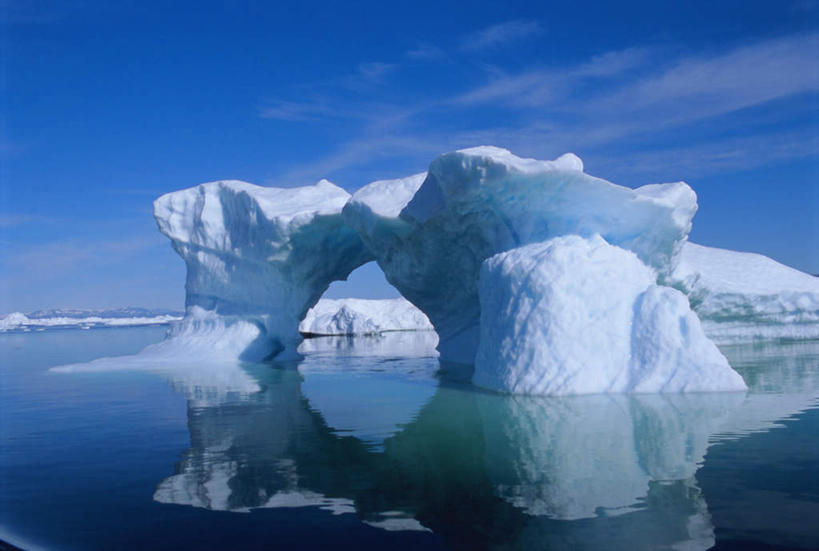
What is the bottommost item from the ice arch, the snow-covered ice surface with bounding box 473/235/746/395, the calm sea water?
the calm sea water

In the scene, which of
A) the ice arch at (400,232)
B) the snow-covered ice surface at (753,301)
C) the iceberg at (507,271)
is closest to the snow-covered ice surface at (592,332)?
the iceberg at (507,271)

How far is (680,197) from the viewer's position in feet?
40.6

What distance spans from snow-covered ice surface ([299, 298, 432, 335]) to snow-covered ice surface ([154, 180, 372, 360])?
2403 centimetres

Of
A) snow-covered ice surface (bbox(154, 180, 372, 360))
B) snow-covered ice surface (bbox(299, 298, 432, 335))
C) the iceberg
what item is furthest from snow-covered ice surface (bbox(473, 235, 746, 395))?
snow-covered ice surface (bbox(299, 298, 432, 335))

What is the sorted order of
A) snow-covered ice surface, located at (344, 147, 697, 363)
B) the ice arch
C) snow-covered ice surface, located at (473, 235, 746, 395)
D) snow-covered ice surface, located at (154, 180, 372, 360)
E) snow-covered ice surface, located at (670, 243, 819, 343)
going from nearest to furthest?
snow-covered ice surface, located at (473, 235, 746, 395) < snow-covered ice surface, located at (344, 147, 697, 363) < the ice arch < snow-covered ice surface, located at (154, 180, 372, 360) < snow-covered ice surface, located at (670, 243, 819, 343)

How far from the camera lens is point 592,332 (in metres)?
10.2

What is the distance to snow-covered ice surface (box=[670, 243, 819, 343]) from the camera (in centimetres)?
1952

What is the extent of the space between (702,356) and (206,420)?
7102mm

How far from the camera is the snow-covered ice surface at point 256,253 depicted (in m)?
18.0

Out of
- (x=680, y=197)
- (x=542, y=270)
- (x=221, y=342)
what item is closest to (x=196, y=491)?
(x=542, y=270)

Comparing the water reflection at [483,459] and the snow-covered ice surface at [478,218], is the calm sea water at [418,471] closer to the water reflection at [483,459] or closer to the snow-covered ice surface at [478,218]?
the water reflection at [483,459]

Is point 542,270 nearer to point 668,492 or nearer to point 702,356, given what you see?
point 702,356

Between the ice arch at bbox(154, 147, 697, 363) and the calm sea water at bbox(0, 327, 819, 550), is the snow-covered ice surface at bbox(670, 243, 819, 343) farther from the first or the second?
the calm sea water at bbox(0, 327, 819, 550)

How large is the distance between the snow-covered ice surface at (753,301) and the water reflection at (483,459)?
8455mm
